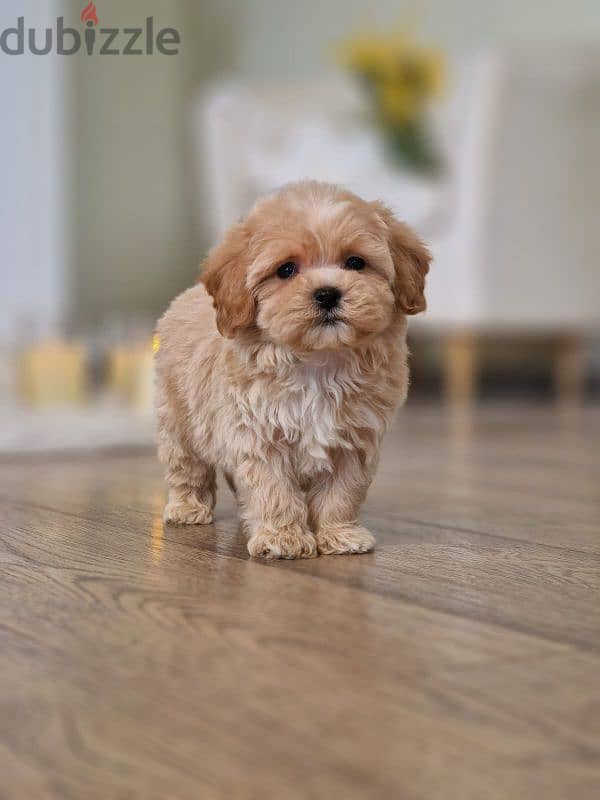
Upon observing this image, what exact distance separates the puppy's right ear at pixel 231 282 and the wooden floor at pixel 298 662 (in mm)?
250

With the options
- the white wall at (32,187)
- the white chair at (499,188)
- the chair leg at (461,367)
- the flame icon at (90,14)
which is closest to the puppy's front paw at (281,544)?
the white chair at (499,188)

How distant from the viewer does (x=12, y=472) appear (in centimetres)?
217

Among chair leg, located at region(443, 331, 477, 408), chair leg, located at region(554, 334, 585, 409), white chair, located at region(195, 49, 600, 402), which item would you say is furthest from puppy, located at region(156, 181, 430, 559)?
chair leg, located at region(554, 334, 585, 409)

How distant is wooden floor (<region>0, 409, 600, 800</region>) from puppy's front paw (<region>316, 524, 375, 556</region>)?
0.7 inches

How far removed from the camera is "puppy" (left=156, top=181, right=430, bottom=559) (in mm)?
1154

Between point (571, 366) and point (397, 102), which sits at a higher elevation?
point (397, 102)

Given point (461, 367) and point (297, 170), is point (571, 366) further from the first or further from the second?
point (297, 170)

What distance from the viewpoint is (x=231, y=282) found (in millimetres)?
1180

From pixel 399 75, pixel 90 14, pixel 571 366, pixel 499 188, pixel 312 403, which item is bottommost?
pixel 571 366

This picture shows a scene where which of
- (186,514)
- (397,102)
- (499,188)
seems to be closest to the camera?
(186,514)

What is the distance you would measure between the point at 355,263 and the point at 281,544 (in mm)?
302

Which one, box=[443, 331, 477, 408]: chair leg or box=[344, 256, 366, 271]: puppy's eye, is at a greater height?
box=[344, 256, 366, 271]: puppy's eye

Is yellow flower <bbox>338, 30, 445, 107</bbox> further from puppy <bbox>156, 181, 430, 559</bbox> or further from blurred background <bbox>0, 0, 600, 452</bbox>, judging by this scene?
puppy <bbox>156, 181, 430, 559</bbox>

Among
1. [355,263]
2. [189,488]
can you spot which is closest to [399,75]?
[189,488]
